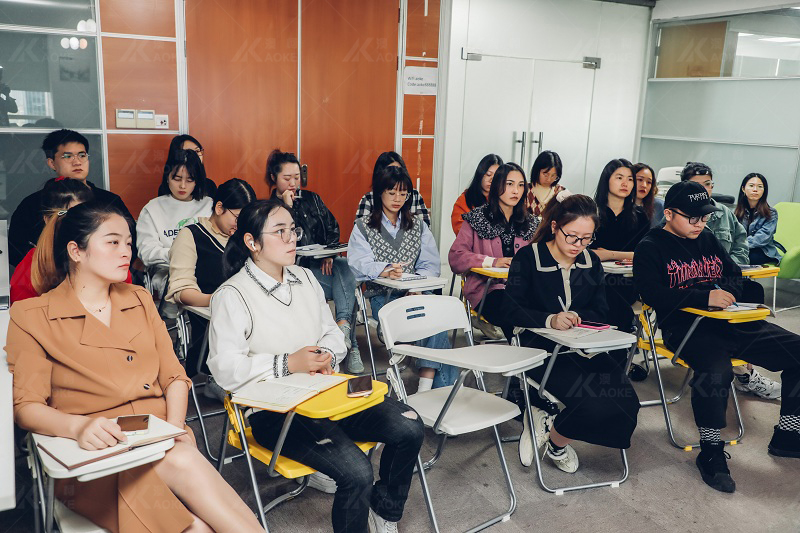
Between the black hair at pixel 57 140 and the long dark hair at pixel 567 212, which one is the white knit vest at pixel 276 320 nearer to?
the long dark hair at pixel 567 212

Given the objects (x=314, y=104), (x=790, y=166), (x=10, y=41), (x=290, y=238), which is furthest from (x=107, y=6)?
(x=790, y=166)

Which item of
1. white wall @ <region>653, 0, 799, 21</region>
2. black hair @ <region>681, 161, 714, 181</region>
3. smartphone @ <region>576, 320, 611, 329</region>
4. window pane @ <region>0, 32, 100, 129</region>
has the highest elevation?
white wall @ <region>653, 0, 799, 21</region>

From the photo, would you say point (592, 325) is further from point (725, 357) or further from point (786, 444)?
point (786, 444)

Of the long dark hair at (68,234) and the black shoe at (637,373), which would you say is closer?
the long dark hair at (68,234)

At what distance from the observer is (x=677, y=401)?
156 inches

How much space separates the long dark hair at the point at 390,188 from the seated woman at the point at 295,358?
1412 mm

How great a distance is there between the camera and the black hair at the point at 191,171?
4.32 m

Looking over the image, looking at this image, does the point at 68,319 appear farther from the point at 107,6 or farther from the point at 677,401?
the point at 107,6

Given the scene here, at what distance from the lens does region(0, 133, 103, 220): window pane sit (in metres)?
4.86

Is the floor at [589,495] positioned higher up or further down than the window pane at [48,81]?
further down

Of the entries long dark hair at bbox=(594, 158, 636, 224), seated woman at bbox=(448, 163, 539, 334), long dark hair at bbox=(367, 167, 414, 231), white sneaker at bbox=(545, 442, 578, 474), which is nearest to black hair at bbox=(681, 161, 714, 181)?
long dark hair at bbox=(594, 158, 636, 224)

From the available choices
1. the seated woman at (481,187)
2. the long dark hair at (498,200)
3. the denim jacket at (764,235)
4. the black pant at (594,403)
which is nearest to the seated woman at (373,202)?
the seated woman at (481,187)

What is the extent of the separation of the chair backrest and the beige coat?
905 millimetres

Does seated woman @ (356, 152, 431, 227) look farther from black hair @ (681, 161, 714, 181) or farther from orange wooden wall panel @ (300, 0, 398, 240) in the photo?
black hair @ (681, 161, 714, 181)
